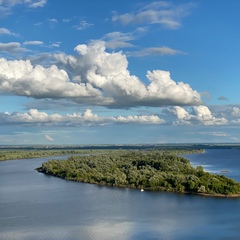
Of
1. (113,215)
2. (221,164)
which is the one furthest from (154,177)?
(221,164)

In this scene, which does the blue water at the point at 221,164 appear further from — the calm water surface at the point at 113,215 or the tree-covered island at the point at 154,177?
the calm water surface at the point at 113,215

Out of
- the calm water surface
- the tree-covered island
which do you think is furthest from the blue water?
the calm water surface

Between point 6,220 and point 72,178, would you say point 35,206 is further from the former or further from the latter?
point 72,178

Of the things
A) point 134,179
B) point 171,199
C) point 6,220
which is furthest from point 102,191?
point 6,220

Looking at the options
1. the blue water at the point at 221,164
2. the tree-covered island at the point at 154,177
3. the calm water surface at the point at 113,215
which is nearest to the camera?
the calm water surface at the point at 113,215

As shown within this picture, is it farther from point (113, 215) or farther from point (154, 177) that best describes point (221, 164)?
point (113, 215)

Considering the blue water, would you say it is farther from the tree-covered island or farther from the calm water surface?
the calm water surface

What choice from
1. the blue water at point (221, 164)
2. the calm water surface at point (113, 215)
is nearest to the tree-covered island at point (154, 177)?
the calm water surface at point (113, 215)

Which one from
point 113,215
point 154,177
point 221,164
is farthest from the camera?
point 221,164
